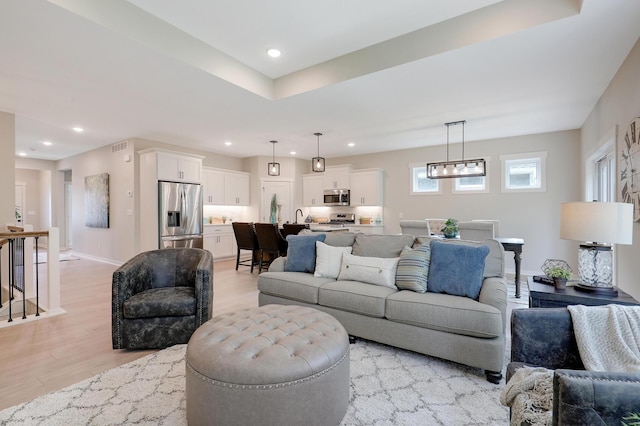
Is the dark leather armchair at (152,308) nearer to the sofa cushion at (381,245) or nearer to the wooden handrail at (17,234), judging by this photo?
the sofa cushion at (381,245)

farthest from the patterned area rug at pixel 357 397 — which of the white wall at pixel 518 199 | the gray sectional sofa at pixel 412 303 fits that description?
the white wall at pixel 518 199

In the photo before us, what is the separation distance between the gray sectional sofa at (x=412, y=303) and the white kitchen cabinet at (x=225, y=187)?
4682 mm

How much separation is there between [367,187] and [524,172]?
10.7ft

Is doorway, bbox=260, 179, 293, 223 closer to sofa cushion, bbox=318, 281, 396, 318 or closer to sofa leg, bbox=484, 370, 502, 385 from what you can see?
sofa cushion, bbox=318, 281, 396, 318

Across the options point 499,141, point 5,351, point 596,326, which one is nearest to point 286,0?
point 596,326

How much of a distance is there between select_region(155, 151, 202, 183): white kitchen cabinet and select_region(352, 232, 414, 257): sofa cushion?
453cm

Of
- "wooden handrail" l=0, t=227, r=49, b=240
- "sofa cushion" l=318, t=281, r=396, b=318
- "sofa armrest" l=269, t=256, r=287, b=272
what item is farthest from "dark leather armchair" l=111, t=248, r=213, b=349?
"wooden handrail" l=0, t=227, r=49, b=240

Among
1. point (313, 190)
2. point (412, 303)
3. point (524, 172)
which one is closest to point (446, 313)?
point (412, 303)

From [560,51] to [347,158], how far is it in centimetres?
560

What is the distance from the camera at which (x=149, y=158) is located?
601 cm

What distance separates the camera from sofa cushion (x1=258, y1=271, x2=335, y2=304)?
2.97m

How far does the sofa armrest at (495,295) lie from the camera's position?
2.25m

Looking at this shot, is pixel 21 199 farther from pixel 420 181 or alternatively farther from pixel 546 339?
pixel 546 339

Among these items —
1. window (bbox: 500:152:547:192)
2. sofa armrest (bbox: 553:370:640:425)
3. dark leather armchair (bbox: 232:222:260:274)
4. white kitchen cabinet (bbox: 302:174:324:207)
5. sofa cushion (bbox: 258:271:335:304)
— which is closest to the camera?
sofa armrest (bbox: 553:370:640:425)
